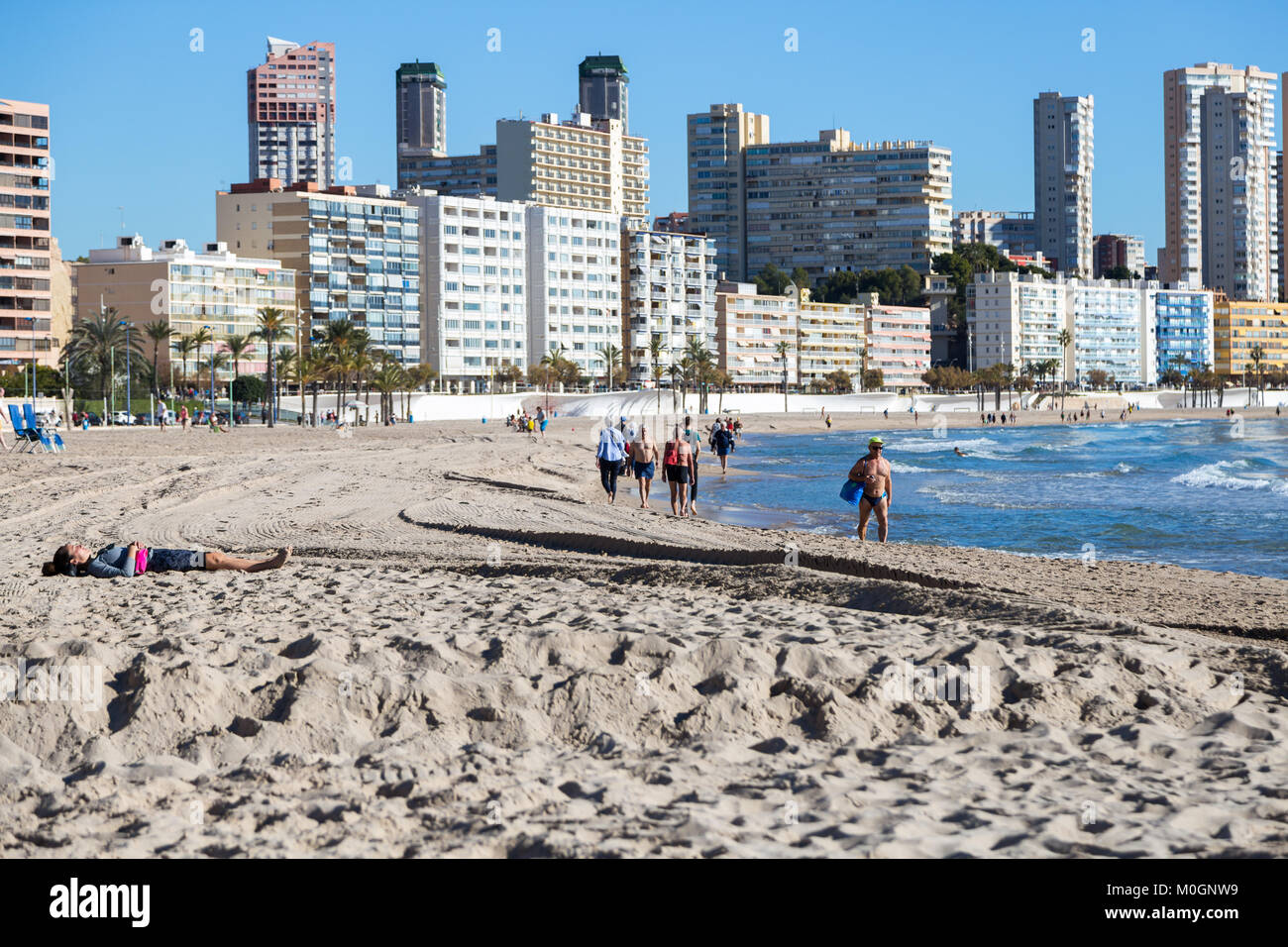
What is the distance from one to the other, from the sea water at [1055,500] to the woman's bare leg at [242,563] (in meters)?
9.65

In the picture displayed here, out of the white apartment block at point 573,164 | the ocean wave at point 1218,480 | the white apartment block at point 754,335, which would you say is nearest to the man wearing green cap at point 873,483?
the ocean wave at point 1218,480

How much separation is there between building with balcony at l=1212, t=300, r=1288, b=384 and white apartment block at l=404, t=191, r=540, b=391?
109 metres

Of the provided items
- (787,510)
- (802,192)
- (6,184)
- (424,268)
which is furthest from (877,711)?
(802,192)

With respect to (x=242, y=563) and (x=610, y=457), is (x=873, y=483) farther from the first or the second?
(x=242, y=563)

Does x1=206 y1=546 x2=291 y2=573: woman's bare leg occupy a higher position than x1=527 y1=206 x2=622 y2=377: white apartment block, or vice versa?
x1=527 y1=206 x2=622 y2=377: white apartment block

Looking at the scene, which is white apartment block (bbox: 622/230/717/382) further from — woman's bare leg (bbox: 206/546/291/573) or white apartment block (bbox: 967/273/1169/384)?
woman's bare leg (bbox: 206/546/291/573)

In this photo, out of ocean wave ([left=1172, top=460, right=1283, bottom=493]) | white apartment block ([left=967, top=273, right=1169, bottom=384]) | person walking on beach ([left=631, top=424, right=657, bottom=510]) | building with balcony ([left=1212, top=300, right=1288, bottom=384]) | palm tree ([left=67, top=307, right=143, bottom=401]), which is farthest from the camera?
building with balcony ([left=1212, top=300, right=1288, bottom=384])

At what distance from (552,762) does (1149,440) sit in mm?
71811

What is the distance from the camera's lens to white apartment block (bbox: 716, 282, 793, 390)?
487ft

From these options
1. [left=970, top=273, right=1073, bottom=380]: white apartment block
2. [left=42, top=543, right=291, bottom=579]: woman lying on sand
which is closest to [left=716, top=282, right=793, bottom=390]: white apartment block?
[left=970, top=273, right=1073, bottom=380]: white apartment block

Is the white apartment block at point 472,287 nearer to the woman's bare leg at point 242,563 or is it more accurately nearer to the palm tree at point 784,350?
the palm tree at point 784,350

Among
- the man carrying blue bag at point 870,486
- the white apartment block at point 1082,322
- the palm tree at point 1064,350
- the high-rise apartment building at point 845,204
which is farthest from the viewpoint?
the high-rise apartment building at point 845,204

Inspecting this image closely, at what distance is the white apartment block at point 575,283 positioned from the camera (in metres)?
130

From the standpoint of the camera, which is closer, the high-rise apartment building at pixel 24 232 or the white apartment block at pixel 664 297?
the high-rise apartment building at pixel 24 232
